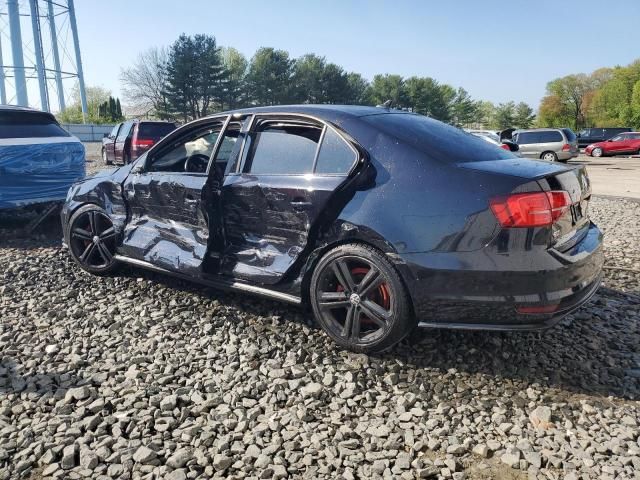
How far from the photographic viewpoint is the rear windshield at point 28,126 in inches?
261

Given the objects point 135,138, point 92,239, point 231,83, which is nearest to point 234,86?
point 231,83

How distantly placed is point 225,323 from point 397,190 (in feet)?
5.34

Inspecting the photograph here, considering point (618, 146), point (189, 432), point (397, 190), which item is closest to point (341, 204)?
point (397, 190)

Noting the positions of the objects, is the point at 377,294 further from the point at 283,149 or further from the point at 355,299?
the point at 283,149

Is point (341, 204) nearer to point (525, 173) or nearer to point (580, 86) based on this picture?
point (525, 173)

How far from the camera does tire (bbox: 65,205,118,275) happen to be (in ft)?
15.0

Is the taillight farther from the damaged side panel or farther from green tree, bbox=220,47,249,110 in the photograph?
green tree, bbox=220,47,249,110

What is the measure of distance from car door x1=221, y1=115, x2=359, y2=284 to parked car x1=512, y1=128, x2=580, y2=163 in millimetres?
19683

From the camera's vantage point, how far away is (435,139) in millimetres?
3170

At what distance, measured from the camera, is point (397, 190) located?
290cm

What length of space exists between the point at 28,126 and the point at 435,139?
20.2 feet

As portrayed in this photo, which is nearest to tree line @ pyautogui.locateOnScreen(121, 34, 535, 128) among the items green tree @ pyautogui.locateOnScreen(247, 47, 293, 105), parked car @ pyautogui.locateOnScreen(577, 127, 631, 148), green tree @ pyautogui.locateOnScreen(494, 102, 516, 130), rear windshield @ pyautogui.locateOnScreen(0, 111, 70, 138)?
green tree @ pyautogui.locateOnScreen(247, 47, 293, 105)

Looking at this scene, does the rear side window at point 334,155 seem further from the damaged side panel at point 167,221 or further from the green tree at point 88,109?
the green tree at point 88,109

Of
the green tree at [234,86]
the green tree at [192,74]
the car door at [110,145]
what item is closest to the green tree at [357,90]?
the green tree at [234,86]
